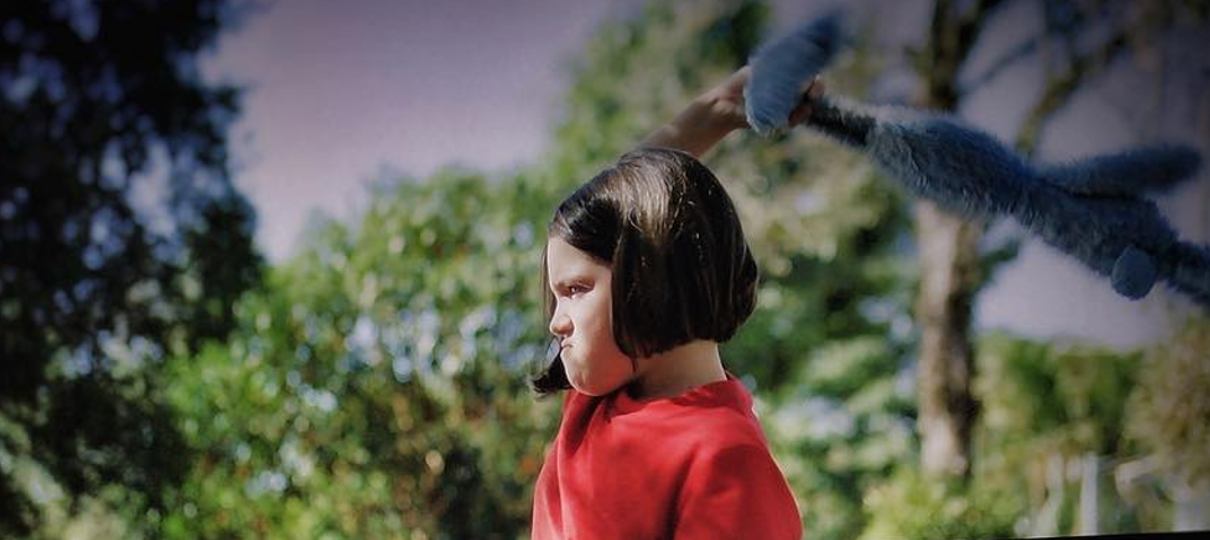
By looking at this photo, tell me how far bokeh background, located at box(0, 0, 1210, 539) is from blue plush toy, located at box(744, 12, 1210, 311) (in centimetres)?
153

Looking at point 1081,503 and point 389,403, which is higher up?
point 389,403

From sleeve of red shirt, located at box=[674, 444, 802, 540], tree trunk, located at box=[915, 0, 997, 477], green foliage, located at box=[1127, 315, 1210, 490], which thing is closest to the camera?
sleeve of red shirt, located at box=[674, 444, 802, 540]

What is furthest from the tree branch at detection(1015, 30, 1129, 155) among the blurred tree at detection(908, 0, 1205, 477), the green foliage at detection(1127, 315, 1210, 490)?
the green foliage at detection(1127, 315, 1210, 490)

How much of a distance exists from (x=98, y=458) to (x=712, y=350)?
2.59 metres

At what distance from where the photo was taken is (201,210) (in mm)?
3072

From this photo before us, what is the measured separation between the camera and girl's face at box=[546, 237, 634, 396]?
0.74 m

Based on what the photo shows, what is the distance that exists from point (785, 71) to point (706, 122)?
144mm

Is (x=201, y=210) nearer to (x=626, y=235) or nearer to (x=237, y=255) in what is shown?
(x=237, y=255)

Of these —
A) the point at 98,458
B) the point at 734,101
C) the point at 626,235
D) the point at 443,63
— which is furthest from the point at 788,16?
the point at 626,235

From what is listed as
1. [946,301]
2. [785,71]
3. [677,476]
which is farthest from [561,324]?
[946,301]

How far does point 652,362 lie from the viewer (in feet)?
2.49

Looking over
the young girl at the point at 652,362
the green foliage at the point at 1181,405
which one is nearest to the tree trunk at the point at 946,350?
the green foliage at the point at 1181,405

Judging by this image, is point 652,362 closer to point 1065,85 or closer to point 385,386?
point 385,386

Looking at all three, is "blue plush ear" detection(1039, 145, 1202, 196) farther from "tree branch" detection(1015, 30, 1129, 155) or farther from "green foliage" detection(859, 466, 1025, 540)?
"tree branch" detection(1015, 30, 1129, 155)
